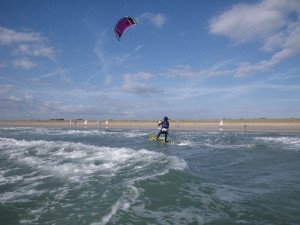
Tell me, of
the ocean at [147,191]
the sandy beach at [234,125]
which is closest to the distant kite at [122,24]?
the ocean at [147,191]

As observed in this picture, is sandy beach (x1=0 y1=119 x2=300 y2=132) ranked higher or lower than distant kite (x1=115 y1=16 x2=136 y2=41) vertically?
lower

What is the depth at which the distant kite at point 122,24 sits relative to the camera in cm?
1811

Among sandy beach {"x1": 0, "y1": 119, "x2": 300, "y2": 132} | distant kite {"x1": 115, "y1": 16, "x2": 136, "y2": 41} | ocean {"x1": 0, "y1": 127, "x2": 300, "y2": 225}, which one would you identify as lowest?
ocean {"x1": 0, "y1": 127, "x2": 300, "y2": 225}

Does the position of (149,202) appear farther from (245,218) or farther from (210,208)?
(245,218)

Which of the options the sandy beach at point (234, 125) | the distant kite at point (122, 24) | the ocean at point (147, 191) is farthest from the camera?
the sandy beach at point (234, 125)

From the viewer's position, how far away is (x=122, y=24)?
727 inches

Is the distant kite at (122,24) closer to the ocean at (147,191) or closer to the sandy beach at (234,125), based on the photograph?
the ocean at (147,191)

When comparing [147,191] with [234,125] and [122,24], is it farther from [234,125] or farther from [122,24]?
[234,125]

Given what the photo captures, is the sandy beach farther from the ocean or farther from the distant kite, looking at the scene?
the ocean

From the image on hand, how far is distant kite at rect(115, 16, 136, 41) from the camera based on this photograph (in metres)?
18.1

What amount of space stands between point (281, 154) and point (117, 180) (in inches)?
379

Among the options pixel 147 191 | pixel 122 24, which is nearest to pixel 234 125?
pixel 122 24

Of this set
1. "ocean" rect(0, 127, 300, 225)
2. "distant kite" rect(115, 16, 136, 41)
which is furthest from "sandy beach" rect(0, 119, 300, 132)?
"ocean" rect(0, 127, 300, 225)

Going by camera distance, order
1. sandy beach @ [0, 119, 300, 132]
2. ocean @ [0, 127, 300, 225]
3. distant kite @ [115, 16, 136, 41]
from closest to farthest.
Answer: ocean @ [0, 127, 300, 225], distant kite @ [115, 16, 136, 41], sandy beach @ [0, 119, 300, 132]
